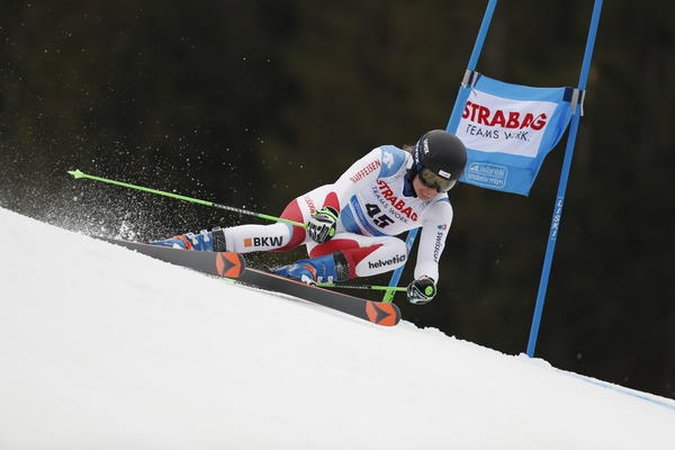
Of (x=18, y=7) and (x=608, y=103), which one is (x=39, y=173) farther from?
(x=608, y=103)

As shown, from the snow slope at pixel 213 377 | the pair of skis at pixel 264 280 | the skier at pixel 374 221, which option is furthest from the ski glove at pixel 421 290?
the snow slope at pixel 213 377

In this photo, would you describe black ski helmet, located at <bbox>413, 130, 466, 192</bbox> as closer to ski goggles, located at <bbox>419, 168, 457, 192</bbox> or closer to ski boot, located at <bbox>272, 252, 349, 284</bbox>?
ski goggles, located at <bbox>419, 168, 457, 192</bbox>

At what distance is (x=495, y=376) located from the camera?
453 centimetres

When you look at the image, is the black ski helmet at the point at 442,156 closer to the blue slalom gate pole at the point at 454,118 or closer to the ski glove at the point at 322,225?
the ski glove at the point at 322,225

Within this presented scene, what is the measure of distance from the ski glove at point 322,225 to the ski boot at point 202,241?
0.50 meters

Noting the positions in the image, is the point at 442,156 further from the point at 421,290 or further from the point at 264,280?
the point at 264,280

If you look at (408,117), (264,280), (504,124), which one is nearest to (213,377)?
(264,280)

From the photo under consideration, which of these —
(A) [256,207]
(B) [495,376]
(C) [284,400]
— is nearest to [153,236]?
(A) [256,207]

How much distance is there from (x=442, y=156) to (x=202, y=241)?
3.90 feet

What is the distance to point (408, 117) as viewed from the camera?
17.2 meters

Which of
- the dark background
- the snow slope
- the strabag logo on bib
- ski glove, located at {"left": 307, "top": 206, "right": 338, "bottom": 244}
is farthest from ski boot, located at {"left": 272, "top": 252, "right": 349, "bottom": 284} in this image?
the dark background

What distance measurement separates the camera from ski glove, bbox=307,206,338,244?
200 inches

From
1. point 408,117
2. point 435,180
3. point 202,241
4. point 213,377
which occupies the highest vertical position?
point 408,117

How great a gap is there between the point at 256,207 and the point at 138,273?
12.1 meters
